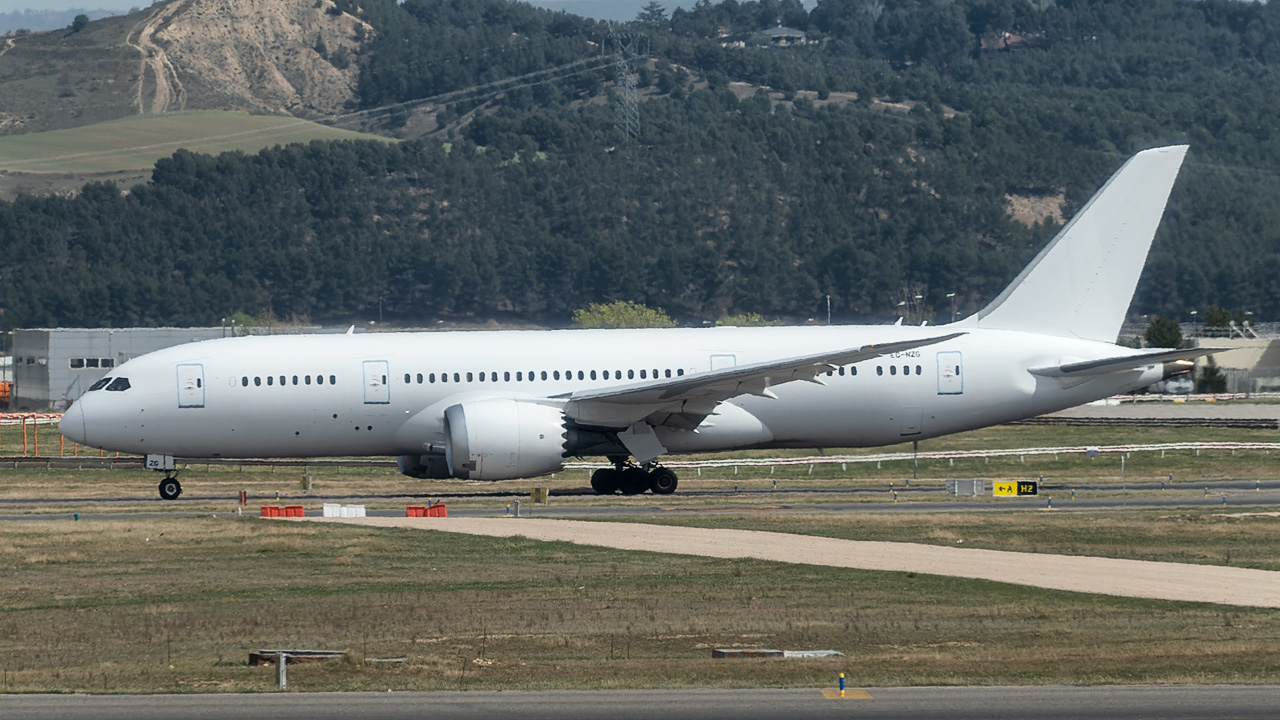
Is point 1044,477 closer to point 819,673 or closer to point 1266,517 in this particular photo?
point 1266,517

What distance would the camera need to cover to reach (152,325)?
18238 centimetres

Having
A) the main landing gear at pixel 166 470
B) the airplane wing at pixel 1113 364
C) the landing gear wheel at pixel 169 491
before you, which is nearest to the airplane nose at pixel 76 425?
→ the main landing gear at pixel 166 470

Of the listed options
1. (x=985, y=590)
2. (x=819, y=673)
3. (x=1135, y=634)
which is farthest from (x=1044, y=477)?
(x=819, y=673)

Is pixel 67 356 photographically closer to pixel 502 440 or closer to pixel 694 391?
pixel 502 440

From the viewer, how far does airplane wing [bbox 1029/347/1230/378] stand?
41.2 meters

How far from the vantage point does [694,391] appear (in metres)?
39.2

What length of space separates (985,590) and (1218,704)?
8.89m

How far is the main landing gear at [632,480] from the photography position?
41.9m

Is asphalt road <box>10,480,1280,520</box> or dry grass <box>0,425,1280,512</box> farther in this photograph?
dry grass <box>0,425,1280,512</box>

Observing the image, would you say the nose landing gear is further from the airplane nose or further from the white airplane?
the airplane nose

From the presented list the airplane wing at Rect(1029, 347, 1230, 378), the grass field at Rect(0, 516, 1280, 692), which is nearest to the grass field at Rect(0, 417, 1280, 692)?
the grass field at Rect(0, 516, 1280, 692)

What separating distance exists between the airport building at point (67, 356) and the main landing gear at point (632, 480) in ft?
247

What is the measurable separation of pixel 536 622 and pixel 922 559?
8818 millimetres

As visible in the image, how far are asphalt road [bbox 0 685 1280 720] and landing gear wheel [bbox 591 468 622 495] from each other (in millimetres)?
24161
